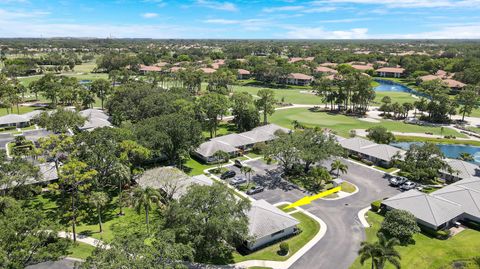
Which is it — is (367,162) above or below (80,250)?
above

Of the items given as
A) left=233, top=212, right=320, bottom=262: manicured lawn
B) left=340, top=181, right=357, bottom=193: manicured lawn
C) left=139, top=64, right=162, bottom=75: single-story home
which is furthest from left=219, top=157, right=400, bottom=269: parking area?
left=139, top=64, right=162, bottom=75: single-story home

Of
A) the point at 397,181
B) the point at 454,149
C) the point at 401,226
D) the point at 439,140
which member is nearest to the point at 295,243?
the point at 401,226

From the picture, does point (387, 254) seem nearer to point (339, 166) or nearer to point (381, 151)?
point (339, 166)

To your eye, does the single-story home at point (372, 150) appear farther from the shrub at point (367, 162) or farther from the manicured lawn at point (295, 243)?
the manicured lawn at point (295, 243)

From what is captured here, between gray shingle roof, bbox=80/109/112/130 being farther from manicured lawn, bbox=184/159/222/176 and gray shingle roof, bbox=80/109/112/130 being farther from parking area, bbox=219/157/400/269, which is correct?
parking area, bbox=219/157/400/269

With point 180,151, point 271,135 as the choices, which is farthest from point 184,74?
point 180,151

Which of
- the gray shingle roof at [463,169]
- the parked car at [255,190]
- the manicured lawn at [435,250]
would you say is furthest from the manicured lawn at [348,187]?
the gray shingle roof at [463,169]
